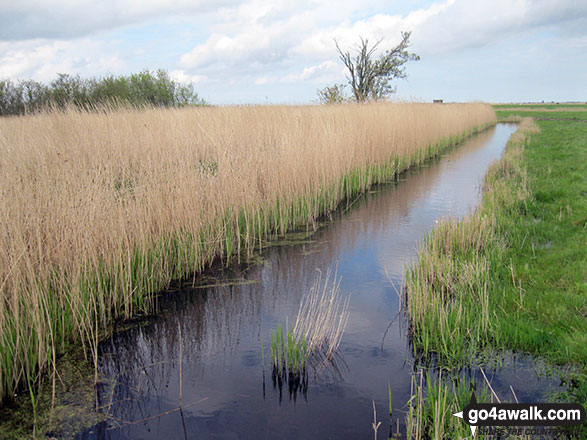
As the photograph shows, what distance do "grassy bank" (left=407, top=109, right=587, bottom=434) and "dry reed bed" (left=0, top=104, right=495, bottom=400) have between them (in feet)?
7.15

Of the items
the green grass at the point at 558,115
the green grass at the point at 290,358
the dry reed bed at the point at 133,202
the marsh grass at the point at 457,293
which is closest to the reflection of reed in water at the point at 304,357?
the green grass at the point at 290,358

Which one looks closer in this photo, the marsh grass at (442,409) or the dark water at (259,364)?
the marsh grass at (442,409)

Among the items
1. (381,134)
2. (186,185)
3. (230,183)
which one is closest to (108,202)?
(186,185)

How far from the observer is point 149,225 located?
3936 millimetres

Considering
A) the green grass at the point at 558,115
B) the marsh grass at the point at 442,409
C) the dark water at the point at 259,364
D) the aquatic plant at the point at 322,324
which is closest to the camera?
the marsh grass at the point at 442,409

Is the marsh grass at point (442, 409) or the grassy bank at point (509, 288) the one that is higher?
the grassy bank at point (509, 288)

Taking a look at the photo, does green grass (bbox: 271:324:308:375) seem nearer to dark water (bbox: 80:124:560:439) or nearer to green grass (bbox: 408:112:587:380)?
dark water (bbox: 80:124:560:439)

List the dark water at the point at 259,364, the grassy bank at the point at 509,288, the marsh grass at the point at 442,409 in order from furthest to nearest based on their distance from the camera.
Result: the grassy bank at the point at 509,288 → the dark water at the point at 259,364 → the marsh grass at the point at 442,409

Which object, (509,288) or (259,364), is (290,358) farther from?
(509,288)

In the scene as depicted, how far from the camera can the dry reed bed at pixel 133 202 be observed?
267cm

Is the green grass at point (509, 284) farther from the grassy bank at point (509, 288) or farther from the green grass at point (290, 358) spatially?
the green grass at point (290, 358)

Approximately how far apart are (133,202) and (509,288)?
3.38 meters

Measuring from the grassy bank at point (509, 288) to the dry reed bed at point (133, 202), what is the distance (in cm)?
218

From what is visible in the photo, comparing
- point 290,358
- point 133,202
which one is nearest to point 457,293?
point 290,358
